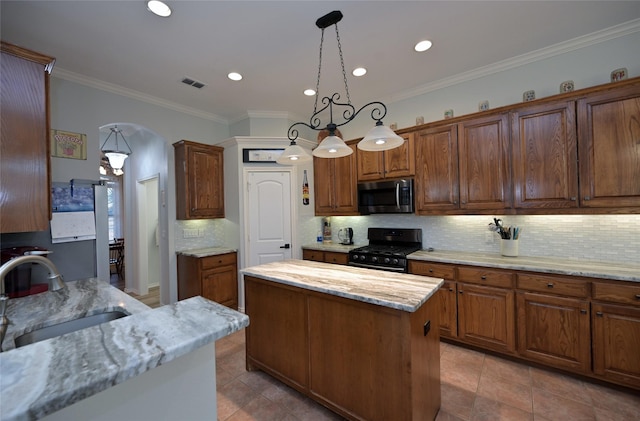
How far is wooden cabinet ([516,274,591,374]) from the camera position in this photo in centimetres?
221

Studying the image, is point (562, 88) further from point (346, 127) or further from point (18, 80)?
point (18, 80)

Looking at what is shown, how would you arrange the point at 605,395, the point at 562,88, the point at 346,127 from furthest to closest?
1. the point at 346,127
2. the point at 562,88
3. the point at 605,395

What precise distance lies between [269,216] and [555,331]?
3.43 metres

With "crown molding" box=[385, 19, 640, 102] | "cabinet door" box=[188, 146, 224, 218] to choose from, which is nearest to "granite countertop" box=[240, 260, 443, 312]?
"cabinet door" box=[188, 146, 224, 218]

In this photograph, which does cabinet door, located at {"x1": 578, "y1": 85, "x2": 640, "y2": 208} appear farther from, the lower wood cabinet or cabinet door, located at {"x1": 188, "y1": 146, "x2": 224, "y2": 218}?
cabinet door, located at {"x1": 188, "y1": 146, "x2": 224, "y2": 218}

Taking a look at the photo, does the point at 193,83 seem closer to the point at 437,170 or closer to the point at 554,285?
the point at 437,170

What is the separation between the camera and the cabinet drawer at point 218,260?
365 cm

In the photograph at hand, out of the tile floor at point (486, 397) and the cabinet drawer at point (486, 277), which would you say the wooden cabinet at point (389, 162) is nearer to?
Answer: the cabinet drawer at point (486, 277)

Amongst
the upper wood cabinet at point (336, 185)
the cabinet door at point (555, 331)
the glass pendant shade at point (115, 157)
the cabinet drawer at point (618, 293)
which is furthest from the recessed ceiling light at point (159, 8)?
the cabinet drawer at point (618, 293)

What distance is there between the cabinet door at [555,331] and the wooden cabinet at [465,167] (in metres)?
0.95

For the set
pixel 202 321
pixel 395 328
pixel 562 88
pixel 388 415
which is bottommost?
pixel 388 415

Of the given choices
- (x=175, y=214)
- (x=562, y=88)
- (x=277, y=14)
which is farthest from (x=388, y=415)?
(x=175, y=214)

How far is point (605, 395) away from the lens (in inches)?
82.2

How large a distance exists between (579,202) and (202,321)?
3130mm
